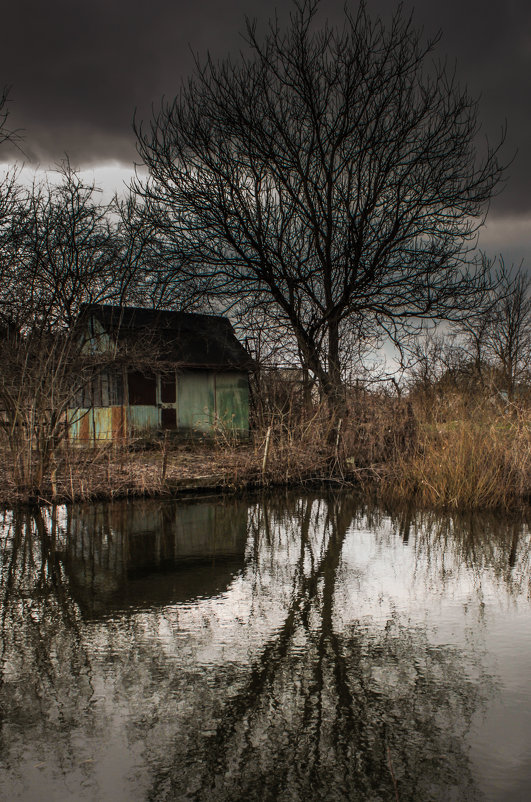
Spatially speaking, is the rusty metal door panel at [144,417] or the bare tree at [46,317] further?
the rusty metal door panel at [144,417]

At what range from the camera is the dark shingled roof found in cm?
2058

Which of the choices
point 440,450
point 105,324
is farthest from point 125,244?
point 440,450

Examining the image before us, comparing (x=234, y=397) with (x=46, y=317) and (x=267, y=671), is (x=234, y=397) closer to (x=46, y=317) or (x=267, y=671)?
(x=46, y=317)

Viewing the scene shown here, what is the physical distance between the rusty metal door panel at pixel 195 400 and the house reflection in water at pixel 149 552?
8.63m

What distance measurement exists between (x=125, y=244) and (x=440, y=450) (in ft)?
45.7

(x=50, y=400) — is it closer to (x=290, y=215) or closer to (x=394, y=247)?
(x=290, y=215)

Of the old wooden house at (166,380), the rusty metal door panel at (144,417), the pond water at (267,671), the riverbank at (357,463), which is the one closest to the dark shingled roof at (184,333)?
the old wooden house at (166,380)

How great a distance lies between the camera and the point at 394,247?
689 inches

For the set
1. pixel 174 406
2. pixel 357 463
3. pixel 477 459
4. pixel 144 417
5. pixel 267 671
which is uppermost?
pixel 174 406

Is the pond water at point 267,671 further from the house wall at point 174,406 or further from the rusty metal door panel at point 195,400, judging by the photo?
the rusty metal door panel at point 195,400

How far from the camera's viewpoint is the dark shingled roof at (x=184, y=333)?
2058 centimetres

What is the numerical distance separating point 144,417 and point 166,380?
4.43 ft

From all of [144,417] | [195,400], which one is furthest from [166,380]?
[144,417]

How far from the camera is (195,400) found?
Answer: 21.0 meters
